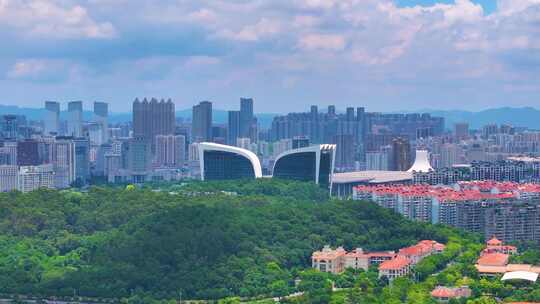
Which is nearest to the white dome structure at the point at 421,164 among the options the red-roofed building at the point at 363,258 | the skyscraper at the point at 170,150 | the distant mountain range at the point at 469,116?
the skyscraper at the point at 170,150

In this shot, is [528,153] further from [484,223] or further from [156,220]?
[156,220]

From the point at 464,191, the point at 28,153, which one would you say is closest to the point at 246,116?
the point at 28,153

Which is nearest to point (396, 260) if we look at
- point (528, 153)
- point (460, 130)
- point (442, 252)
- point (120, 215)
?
point (442, 252)

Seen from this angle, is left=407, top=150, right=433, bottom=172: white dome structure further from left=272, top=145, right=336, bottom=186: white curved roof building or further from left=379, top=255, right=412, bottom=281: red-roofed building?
left=379, top=255, right=412, bottom=281: red-roofed building

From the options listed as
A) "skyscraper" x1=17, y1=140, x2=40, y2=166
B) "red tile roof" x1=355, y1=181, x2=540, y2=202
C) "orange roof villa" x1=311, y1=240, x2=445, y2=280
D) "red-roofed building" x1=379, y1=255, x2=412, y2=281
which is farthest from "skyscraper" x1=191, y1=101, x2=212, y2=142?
"red-roofed building" x1=379, y1=255, x2=412, y2=281

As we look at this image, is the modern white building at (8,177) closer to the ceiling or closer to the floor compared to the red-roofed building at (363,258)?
closer to the ceiling

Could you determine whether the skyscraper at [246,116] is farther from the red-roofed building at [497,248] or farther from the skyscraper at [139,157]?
the red-roofed building at [497,248]
